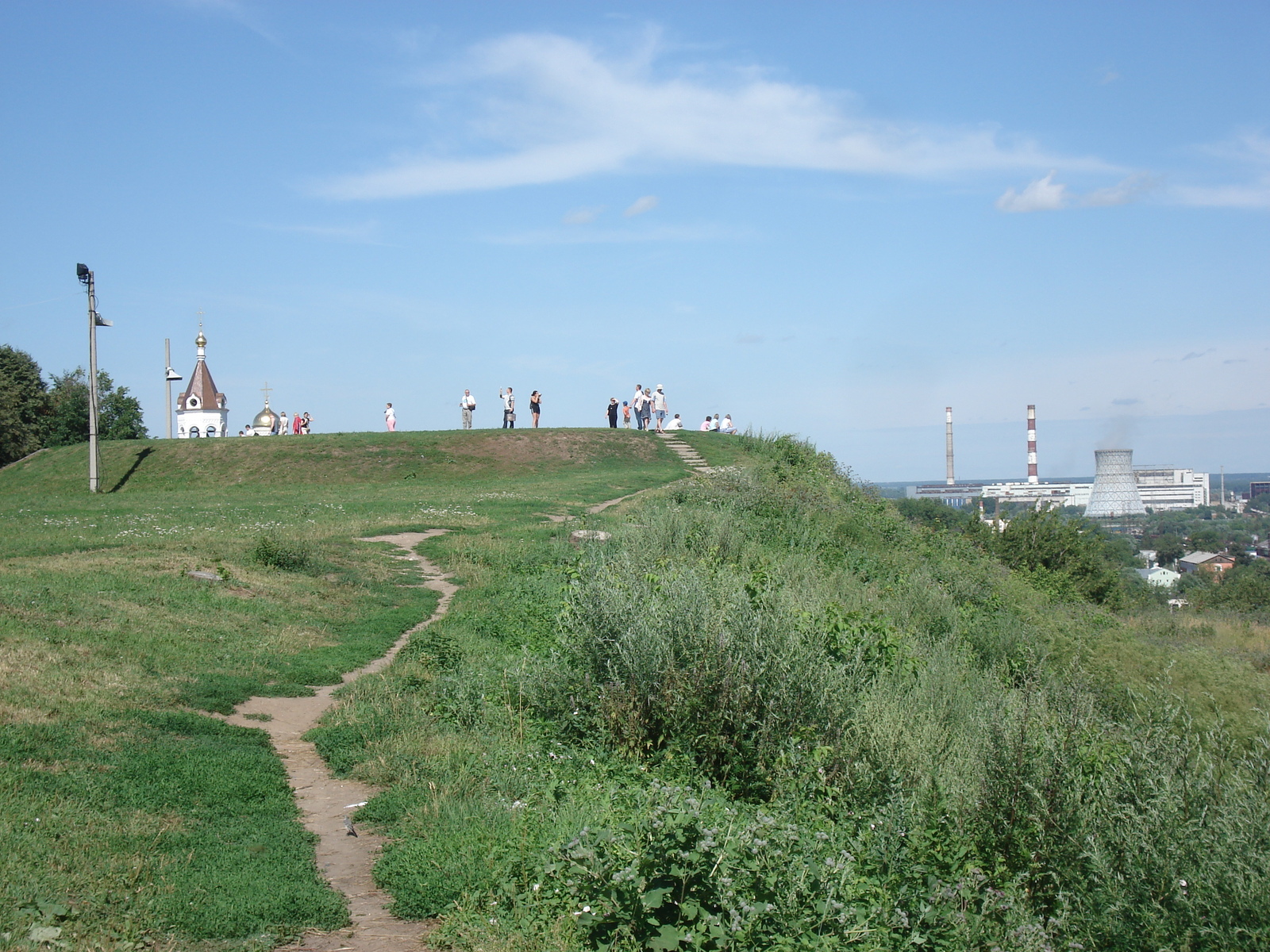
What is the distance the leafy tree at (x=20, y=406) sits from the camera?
4122cm

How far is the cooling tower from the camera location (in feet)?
346

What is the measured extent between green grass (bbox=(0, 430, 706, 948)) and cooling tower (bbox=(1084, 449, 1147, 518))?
102 meters

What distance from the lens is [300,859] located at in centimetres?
441

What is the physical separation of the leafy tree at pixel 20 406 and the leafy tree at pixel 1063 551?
38.8m

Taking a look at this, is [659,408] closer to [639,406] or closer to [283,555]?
[639,406]

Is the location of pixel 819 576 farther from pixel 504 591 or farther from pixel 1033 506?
pixel 1033 506

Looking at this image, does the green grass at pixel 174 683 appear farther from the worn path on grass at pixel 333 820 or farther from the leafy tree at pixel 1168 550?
the leafy tree at pixel 1168 550

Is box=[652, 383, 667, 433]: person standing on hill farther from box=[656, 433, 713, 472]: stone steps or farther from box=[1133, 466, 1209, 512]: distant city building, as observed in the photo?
box=[1133, 466, 1209, 512]: distant city building

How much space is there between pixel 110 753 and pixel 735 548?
8.07 metres

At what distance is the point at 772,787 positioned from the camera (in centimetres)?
546

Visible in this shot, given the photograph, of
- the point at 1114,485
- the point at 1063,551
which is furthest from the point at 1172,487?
the point at 1063,551

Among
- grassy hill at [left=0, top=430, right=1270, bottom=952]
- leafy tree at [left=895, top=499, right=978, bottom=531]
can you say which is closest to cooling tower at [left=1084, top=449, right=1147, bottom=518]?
leafy tree at [left=895, top=499, right=978, bottom=531]

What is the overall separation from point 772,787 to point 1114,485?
4457 inches

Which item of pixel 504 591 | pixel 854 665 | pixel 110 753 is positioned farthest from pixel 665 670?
pixel 504 591
